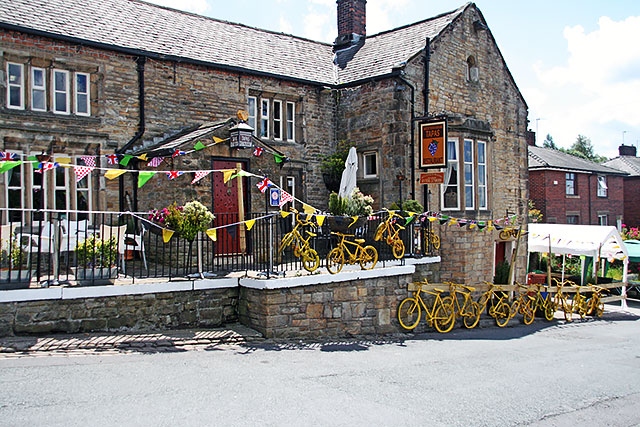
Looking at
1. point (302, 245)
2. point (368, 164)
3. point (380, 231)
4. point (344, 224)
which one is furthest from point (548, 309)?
point (302, 245)

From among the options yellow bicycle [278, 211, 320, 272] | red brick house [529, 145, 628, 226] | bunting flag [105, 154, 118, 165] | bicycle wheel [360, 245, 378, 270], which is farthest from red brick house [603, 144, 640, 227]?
bunting flag [105, 154, 118, 165]

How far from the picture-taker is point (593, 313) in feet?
64.0

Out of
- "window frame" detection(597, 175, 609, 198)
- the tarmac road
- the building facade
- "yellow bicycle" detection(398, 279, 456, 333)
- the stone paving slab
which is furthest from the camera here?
"window frame" detection(597, 175, 609, 198)

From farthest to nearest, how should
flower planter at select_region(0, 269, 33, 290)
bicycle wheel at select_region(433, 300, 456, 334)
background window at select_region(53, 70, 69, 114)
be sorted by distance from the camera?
bicycle wheel at select_region(433, 300, 456, 334)
background window at select_region(53, 70, 69, 114)
flower planter at select_region(0, 269, 33, 290)

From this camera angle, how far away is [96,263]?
995 centimetres

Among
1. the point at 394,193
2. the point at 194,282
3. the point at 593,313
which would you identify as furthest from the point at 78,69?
the point at 593,313

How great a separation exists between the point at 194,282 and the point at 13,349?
306 centimetres

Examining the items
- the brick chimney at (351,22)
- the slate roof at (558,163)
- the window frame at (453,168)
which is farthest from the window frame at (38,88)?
the slate roof at (558,163)

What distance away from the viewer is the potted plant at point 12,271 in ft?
28.6

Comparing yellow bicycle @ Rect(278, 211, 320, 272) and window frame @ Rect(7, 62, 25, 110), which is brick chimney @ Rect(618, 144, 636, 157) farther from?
window frame @ Rect(7, 62, 25, 110)

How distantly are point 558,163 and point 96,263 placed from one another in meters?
27.3

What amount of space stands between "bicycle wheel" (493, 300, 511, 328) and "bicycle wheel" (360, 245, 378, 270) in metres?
5.11

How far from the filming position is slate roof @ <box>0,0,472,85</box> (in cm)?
1323

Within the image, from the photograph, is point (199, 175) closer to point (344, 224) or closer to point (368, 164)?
point (344, 224)
